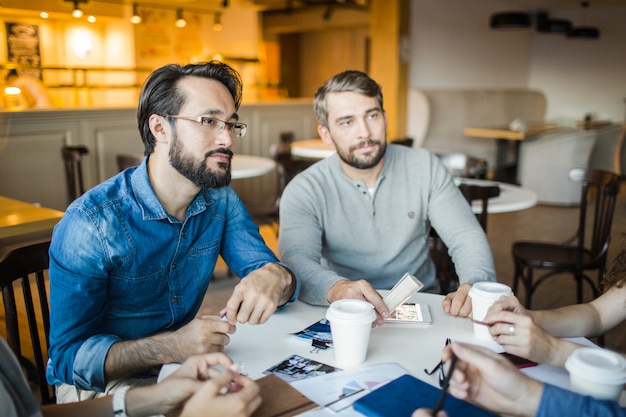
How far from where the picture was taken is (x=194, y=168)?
143cm

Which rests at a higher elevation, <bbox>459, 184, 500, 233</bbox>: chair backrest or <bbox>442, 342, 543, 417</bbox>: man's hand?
<bbox>459, 184, 500, 233</bbox>: chair backrest

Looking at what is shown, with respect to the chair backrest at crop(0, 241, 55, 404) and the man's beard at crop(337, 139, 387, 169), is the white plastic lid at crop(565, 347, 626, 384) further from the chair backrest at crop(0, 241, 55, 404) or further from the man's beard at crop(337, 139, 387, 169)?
the chair backrest at crop(0, 241, 55, 404)

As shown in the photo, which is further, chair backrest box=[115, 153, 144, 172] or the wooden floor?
chair backrest box=[115, 153, 144, 172]

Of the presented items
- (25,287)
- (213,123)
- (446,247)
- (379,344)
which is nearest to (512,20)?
(446,247)

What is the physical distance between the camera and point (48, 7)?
20.3 feet

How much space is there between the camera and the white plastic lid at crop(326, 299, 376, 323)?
1052 millimetres

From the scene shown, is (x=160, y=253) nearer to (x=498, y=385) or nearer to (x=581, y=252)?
(x=498, y=385)

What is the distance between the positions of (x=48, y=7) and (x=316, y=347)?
20.7ft

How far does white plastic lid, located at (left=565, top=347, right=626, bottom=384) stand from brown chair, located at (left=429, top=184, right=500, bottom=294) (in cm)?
156

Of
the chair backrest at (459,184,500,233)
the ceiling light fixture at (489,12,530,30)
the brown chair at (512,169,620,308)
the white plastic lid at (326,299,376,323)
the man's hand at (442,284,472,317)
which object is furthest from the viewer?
the ceiling light fixture at (489,12,530,30)

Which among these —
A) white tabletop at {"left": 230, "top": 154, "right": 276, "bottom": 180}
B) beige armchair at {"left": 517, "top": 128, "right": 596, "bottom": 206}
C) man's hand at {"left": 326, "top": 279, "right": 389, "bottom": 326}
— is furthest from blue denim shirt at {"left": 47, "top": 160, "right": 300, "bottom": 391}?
beige armchair at {"left": 517, "top": 128, "right": 596, "bottom": 206}

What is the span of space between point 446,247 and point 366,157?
854mm

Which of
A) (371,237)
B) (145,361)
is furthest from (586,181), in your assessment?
(145,361)

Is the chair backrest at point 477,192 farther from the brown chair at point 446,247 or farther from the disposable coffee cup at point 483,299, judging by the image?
the disposable coffee cup at point 483,299
